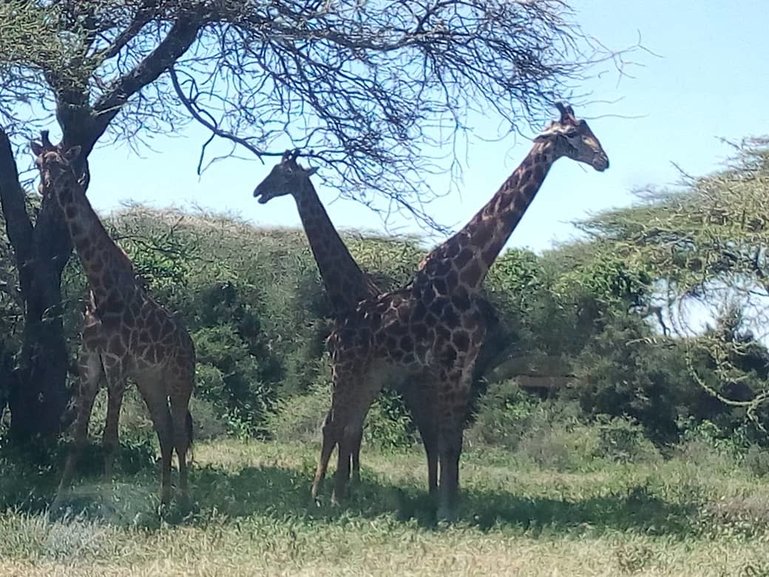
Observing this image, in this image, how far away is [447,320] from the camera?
9.14 m

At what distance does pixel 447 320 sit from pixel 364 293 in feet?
3.72

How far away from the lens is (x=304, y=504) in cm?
929

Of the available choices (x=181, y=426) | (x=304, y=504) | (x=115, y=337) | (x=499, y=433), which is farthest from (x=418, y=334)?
(x=499, y=433)

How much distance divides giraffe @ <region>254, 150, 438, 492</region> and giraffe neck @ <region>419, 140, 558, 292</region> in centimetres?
86

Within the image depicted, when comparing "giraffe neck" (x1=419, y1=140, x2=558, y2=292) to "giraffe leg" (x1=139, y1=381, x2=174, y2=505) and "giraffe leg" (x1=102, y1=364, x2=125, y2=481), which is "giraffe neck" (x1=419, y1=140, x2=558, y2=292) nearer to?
"giraffe leg" (x1=139, y1=381, x2=174, y2=505)

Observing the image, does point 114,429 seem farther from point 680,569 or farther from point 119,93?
point 680,569

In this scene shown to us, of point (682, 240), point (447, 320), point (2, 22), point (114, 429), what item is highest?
point (2, 22)

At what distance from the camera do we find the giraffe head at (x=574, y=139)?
9250mm

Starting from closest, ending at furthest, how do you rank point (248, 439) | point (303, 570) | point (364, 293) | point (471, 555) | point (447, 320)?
1. point (303, 570)
2. point (471, 555)
3. point (447, 320)
4. point (364, 293)
5. point (248, 439)

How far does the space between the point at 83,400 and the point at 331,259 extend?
95.9 inches

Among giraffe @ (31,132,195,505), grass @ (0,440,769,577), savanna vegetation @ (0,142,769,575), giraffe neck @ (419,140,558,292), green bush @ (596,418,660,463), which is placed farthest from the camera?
green bush @ (596,418,660,463)

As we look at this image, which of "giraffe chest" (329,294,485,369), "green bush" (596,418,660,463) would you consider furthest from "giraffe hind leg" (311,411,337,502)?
"green bush" (596,418,660,463)

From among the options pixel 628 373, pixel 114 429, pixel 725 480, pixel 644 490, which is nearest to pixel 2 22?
pixel 114 429

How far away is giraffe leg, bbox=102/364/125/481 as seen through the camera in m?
8.93
